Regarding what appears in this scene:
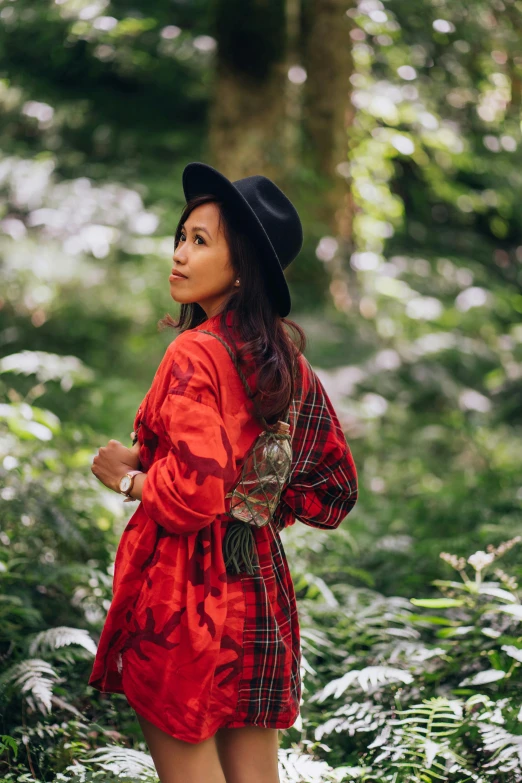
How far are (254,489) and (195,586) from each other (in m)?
0.32

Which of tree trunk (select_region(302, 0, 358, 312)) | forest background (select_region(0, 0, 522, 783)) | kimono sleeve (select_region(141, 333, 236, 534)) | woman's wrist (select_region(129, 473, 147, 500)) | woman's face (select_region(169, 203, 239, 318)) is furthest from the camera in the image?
tree trunk (select_region(302, 0, 358, 312))

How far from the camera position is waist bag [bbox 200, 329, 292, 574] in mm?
2266

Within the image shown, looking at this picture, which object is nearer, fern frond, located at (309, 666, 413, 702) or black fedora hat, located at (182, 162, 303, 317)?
black fedora hat, located at (182, 162, 303, 317)

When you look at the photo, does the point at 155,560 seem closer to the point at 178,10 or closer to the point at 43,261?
the point at 43,261

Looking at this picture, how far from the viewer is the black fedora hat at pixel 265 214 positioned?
228cm

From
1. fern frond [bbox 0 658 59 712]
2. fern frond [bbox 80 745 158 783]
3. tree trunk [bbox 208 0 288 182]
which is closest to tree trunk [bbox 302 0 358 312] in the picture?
tree trunk [bbox 208 0 288 182]

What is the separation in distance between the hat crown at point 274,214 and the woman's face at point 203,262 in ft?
0.39

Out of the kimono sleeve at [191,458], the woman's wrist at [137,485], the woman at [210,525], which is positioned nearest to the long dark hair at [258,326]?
the woman at [210,525]

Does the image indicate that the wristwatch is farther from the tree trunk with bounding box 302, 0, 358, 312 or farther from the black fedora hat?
the tree trunk with bounding box 302, 0, 358, 312

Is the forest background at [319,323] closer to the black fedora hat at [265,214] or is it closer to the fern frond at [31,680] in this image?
the fern frond at [31,680]

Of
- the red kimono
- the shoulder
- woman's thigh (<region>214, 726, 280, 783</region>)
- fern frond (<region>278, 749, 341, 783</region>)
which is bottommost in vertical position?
fern frond (<region>278, 749, 341, 783</region>)

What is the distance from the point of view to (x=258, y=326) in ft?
7.55

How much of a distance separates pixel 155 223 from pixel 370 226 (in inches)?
160

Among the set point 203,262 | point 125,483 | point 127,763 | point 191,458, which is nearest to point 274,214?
point 203,262
